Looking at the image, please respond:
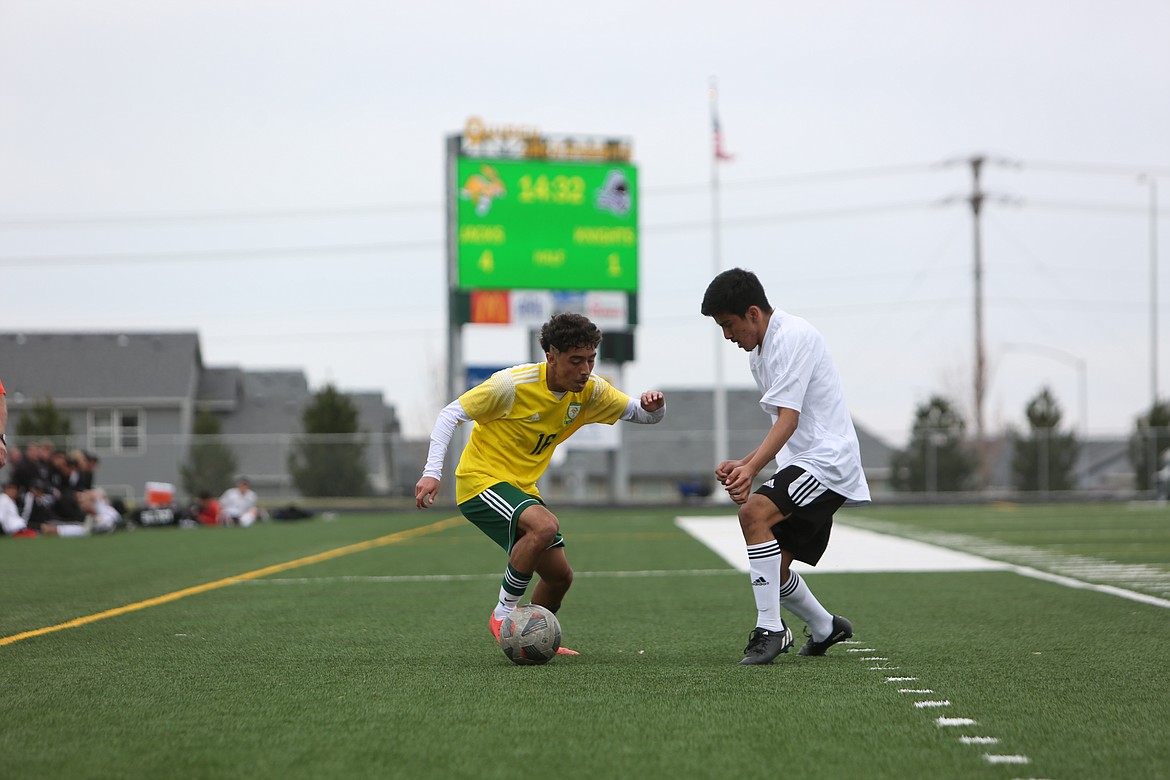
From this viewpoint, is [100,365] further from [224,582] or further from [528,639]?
[528,639]

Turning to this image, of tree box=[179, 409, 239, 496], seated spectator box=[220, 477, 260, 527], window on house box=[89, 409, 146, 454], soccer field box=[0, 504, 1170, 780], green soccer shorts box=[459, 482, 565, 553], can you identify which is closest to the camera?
soccer field box=[0, 504, 1170, 780]

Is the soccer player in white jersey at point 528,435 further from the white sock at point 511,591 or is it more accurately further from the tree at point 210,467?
the tree at point 210,467

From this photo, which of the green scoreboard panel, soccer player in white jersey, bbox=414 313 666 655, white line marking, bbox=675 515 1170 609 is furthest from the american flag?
soccer player in white jersey, bbox=414 313 666 655

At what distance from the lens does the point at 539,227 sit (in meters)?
30.6

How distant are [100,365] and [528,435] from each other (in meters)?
43.4

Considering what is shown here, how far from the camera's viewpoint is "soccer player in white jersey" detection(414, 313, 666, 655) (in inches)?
239

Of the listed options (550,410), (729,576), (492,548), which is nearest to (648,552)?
(492,548)

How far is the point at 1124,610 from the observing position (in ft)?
26.8

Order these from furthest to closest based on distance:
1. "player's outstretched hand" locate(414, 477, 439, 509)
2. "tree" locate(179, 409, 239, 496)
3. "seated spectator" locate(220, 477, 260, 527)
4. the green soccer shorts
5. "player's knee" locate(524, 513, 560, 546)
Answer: "tree" locate(179, 409, 239, 496) < "seated spectator" locate(220, 477, 260, 527) < the green soccer shorts < "player's knee" locate(524, 513, 560, 546) < "player's outstretched hand" locate(414, 477, 439, 509)

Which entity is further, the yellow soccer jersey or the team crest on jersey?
the team crest on jersey

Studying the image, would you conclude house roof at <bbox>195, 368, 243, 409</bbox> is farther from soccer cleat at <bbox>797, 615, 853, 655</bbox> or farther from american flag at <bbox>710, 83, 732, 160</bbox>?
soccer cleat at <bbox>797, 615, 853, 655</bbox>

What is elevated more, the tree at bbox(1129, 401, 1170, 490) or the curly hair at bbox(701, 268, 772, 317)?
the curly hair at bbox(701, 268, 772, 317)

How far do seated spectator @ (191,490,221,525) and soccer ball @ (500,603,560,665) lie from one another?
22.3 m

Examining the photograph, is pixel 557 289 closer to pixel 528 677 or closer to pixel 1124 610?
pixel 1124 610
